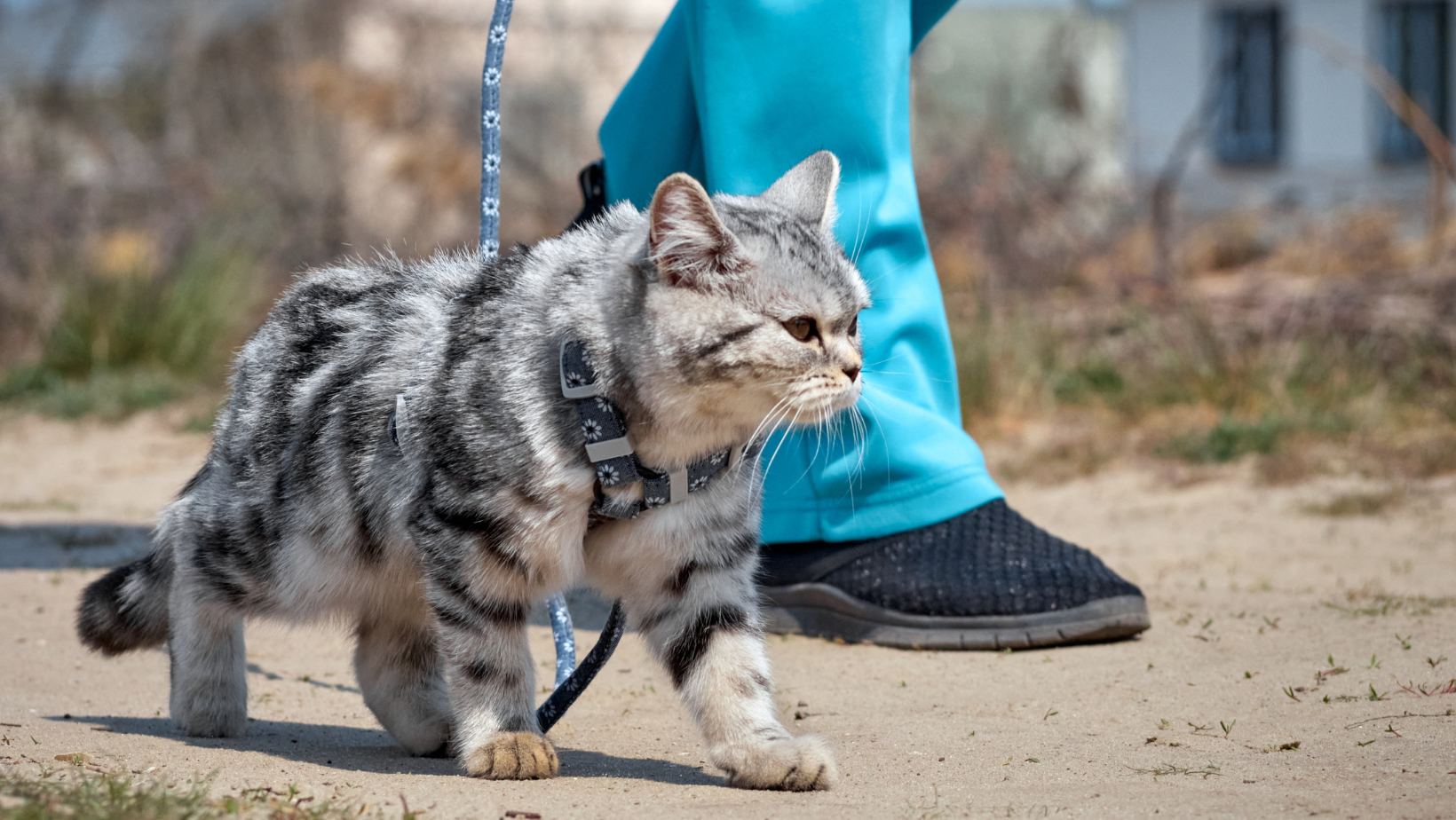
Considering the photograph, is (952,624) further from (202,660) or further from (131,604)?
(131,604)

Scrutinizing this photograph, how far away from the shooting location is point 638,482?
84.7 inches

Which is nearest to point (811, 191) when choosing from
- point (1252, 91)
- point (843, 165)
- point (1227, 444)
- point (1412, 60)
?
point (843, 165)

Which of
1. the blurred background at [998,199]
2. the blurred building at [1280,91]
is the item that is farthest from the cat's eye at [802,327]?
the blurred building at [1280,91]

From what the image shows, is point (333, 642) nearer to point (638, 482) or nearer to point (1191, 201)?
point (638, 482)

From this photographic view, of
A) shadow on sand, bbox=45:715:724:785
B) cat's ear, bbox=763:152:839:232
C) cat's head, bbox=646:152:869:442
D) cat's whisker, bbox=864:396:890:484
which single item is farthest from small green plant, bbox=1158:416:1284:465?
shadow on sand, bbox=45:715:724:785

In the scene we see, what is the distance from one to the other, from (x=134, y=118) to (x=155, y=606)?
50.4 feet

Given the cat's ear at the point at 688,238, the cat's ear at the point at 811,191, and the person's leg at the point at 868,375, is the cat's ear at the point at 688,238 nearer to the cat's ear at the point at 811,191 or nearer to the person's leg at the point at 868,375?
the cat's ear at the point at 811,191

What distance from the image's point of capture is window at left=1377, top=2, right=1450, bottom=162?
15711 mm

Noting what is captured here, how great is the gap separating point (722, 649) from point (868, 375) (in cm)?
112

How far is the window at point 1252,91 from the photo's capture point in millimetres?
16438

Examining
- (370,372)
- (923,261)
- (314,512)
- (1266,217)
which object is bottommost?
(314,512)

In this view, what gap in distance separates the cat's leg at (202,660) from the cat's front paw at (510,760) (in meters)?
0.69

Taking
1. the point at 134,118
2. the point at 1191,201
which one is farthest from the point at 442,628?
the point at 134,118

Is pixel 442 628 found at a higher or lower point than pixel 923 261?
lower
